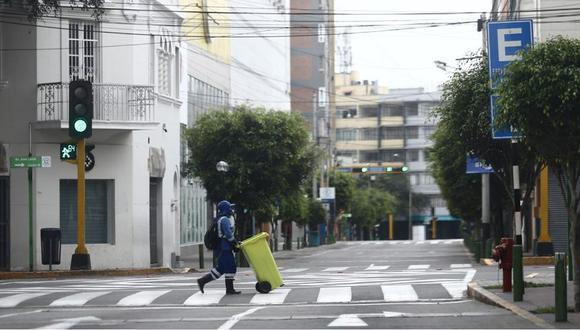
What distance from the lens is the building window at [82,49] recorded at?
1253 inches

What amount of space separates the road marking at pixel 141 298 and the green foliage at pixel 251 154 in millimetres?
21025

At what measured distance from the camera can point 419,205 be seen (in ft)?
429

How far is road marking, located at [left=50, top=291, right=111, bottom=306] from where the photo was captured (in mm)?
19328

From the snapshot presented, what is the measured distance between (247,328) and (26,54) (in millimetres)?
18858

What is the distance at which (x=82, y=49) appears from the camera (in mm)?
32031

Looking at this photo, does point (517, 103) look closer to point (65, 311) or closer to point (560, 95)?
point (560, 95)

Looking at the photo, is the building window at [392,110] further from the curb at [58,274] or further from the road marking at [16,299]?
the road marking at [16,299]

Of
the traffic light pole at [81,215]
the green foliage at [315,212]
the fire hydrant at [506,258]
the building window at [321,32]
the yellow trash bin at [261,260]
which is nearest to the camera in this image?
the fire hydrant at [506,258]

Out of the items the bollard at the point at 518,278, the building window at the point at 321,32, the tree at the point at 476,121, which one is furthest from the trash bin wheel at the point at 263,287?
the building window at the point at 321,32

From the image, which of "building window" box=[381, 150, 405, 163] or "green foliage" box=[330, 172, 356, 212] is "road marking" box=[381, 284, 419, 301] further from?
"building window" box=[381, 150, 405, 163]

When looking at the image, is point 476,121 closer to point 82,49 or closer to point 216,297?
point 216,297

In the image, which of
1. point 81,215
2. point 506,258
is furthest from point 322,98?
point 506,258

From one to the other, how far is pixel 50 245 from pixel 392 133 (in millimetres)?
104976

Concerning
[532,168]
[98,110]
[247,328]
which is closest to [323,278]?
[532,168]
